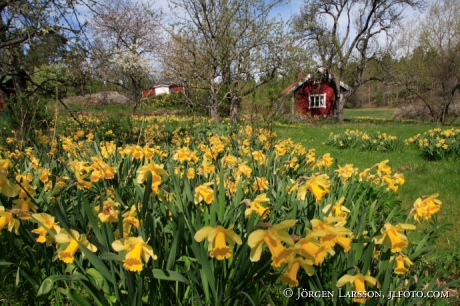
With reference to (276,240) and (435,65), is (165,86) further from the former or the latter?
(276,240)

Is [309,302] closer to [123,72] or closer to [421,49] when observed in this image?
[123,72]

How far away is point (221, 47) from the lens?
1016 centimetres

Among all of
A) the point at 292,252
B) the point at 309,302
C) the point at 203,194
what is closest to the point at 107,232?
the point at 203,194

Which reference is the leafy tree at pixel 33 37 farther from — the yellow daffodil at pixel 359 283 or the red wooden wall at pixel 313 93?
the red wooden wall at pixel 313 93

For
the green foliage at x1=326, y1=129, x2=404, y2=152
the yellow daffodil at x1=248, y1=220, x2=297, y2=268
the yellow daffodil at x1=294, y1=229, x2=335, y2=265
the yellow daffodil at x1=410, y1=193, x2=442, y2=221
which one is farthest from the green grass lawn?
the yellow daffodil at x1=248, y1=220, x2=297, y2=268

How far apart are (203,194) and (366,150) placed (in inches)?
297

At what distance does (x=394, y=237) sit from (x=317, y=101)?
2666 centimetres

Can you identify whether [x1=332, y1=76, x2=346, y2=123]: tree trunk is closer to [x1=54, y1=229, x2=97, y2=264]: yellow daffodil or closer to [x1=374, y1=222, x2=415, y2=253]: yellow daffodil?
[x1=374, y1=222, x2=415, y2=253]: yellow daffodil

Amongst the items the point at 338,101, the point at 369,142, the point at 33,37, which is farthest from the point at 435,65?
the point at 33,37

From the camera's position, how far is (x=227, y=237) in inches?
37.4

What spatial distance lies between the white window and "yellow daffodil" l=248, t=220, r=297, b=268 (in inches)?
1024

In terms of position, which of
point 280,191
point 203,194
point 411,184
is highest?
point 203,194

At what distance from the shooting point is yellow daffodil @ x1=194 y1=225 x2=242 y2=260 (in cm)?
92

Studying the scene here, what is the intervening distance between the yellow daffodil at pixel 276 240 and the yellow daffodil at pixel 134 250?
0.34 meters
